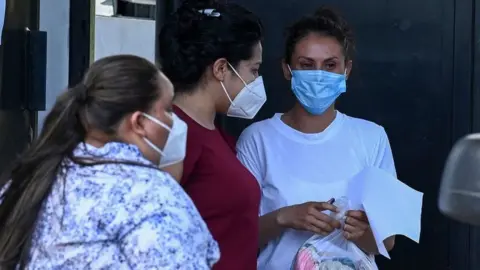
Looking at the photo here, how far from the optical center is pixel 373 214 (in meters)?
3.04

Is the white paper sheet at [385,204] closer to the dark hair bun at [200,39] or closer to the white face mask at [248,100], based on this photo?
the white face mask at [248,100]

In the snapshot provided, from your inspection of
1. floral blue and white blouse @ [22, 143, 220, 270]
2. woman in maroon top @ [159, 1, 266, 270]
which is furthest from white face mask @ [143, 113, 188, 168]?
woman in maroon top @ [159, 1, 266, 270]

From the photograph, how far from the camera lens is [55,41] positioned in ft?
12.1

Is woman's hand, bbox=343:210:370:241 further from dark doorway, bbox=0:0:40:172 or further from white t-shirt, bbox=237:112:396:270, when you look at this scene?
dark doorway, bbox=0:0:40:172

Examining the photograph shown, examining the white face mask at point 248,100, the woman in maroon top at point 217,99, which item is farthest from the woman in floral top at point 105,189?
the white face mask at point 248,100

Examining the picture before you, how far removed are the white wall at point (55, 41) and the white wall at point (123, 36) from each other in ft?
0.77

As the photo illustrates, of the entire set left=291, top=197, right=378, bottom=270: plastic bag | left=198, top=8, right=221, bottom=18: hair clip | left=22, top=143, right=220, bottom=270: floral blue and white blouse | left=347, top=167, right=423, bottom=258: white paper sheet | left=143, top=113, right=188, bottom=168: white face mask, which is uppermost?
left=198, top=8, right=221, bottom=18: hair clip

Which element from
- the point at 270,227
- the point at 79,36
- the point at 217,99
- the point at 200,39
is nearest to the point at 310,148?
the point at 270,227

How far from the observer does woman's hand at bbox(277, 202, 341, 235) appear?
304 centimetres

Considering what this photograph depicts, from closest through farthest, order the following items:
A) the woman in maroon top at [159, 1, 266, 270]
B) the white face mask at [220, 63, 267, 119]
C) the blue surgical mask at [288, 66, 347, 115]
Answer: the woman in maroon top at [159, 1, 266, 270] → the white face mask at [220, 63, 267, 119] → the blue surgical mask at [288, 66, 347, 115]

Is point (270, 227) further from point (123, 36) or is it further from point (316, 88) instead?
point (123, 36)

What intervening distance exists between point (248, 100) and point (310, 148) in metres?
0.43

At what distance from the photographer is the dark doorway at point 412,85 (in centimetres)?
405

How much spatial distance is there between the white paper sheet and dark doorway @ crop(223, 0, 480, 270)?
38.5 inches
